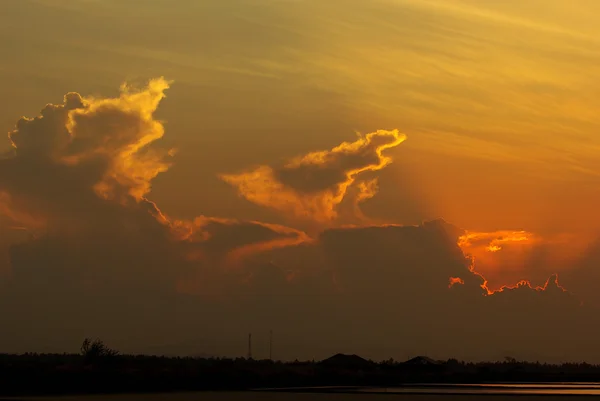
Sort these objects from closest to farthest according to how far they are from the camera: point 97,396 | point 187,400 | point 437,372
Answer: point 187,400 → point 97,396 → point 437,372

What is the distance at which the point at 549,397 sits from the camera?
83875 millimetres

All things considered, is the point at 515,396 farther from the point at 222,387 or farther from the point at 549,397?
the point at 222,387

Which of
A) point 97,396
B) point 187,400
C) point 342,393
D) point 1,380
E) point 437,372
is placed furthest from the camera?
point 437,372

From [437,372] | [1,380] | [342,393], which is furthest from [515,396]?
[437,372]

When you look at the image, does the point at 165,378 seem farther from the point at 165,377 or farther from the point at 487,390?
the point at 487,390

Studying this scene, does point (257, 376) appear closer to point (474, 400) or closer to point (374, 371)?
point (374, 371)

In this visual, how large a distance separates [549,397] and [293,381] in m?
44.7

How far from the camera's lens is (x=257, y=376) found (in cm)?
12750

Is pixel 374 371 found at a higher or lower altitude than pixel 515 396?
higher

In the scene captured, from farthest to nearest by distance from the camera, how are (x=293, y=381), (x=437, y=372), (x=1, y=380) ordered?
1. (x=437, y=372)
2. (x=293, y=381)
3. (x=1, y=380)

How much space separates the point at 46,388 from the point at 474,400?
135 feet

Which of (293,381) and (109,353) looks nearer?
(293,381)

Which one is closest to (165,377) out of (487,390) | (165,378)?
(165,378)

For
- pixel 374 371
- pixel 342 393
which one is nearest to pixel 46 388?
pixel 342 393
